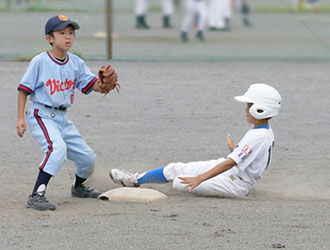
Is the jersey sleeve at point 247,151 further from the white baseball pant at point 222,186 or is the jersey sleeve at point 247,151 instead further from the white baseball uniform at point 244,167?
the white baseball pant at point 222,186

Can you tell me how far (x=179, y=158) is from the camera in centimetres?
736

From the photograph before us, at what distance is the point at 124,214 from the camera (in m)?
5.39

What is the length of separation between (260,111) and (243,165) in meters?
0.43

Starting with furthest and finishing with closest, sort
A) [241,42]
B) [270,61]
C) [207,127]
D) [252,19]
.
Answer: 1. [252,19]
2. [241,42]
3. [270,61]
4. [207,127]

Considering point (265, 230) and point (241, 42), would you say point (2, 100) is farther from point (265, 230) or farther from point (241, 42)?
point (241, 42)

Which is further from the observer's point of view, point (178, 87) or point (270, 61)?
point (270, 61)

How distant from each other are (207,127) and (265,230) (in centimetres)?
350

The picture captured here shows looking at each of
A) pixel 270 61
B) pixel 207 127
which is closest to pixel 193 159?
pixel 207 127

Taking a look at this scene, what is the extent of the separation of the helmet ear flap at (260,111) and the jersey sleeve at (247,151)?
15 centimetres

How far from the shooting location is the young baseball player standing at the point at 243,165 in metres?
5.85

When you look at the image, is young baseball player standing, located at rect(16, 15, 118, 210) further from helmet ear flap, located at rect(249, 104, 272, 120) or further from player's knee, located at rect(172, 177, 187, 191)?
helmet ear flap, located at rect(249, 104, 272, 120)

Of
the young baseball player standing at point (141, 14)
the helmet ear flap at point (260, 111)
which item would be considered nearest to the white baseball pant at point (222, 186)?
the helmet ear flap at point (260, 111)

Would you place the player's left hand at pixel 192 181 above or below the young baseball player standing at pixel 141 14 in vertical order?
below

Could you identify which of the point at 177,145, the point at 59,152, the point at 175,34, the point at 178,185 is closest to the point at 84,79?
the point at 59,152
